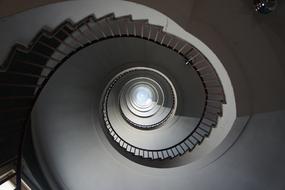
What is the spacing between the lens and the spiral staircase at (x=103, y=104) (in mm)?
3738

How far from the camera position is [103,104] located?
6559 mm

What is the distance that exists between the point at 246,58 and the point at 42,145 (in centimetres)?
419

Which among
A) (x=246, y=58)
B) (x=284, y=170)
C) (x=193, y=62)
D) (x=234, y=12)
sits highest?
(x=193, y=62)

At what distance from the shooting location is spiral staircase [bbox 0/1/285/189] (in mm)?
3738

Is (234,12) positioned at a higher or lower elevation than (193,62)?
lower

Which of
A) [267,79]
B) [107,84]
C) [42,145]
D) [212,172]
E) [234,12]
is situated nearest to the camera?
[234,12]

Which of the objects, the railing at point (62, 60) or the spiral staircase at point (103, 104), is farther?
the railing at point (62, 60)

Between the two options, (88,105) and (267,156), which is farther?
(88,105)

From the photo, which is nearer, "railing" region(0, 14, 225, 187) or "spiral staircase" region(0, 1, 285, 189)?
"spiral staircase" region(0, 1, 285, 189)

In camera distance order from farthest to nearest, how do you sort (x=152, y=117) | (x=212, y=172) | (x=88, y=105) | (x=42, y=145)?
(x=152, y=117), (x=88, y=105), (x=42, y=145), (x=212, y=172)

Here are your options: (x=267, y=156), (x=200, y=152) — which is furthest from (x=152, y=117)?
(x=267, y=156)

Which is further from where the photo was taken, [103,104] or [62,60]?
[103,104]

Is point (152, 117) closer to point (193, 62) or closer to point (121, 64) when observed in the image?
point (121, 64)

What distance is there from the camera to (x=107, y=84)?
6.78 meters
